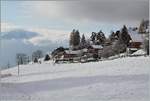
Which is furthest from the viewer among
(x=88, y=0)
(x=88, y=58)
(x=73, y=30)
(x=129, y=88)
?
(x=88, y=58)

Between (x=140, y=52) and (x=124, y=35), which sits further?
(x=140, y=52)

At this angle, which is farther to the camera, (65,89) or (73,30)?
(65,89)

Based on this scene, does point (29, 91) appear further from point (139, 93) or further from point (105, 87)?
point (139, 93)

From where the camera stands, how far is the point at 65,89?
20453mm

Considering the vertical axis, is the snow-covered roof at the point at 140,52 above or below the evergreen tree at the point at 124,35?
below

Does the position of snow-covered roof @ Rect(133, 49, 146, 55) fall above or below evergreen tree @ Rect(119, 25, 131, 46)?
below

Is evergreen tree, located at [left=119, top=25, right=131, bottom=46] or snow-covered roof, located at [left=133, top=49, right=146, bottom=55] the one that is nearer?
evergreen tree, located at [left=119, top=25, right=131, bottom=46]

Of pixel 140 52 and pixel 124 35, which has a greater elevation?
pixel 124 35

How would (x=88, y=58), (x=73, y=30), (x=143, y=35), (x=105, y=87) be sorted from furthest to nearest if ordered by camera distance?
(x=88, y=58) → (x=143, y=35) → (x=105, y=87) → (x=73, y=30)

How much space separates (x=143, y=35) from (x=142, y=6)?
7307 mm

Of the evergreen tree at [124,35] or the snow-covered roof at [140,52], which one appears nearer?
the evergreen tree at [124,35]

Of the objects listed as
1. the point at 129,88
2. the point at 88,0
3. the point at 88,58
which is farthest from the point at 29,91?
the point at 88,58

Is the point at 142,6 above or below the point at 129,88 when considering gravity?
above

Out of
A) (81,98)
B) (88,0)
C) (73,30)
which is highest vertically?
(88,0)
